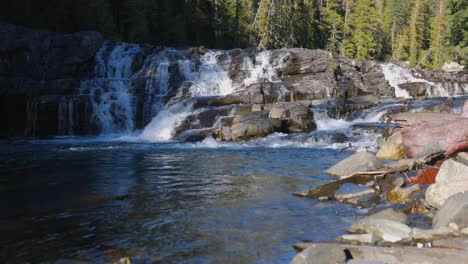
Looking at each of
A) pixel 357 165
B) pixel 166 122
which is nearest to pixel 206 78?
pixel 166 122

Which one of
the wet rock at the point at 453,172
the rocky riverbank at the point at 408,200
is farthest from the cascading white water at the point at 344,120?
the wet rock at the point at 453,172

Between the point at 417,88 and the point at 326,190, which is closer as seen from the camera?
the point at 326,190

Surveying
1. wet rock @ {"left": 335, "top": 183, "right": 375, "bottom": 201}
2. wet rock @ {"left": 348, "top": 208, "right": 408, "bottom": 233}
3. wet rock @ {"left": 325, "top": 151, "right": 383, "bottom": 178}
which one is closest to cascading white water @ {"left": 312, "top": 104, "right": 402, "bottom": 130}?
wet rock @ {"left": 325, "top": 151, "right": 383, "bottom": 178}

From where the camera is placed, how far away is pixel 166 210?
8047 mm

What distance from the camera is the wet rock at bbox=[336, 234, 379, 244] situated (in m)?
5.52

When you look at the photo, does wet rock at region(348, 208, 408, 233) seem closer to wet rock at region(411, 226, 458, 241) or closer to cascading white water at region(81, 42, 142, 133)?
wet rock at region(411, 226, 458, 241)

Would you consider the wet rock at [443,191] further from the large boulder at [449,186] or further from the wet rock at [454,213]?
the wet rock at [454,213]

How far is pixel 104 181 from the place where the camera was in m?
11.3

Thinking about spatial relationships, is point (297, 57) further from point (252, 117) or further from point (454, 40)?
point (454, 40)

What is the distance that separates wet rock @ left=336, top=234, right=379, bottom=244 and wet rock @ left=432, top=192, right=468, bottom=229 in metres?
0.94

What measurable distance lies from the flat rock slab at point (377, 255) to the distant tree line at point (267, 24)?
3640 cm

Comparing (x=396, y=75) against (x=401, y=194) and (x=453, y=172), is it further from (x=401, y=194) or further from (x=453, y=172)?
(x=453, y=172)

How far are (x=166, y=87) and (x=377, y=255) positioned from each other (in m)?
25.2

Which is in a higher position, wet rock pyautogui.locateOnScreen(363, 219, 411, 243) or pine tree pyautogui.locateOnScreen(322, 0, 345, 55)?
pine tree pyautogui.locateOnScreen(322, 0, 345, 55)
